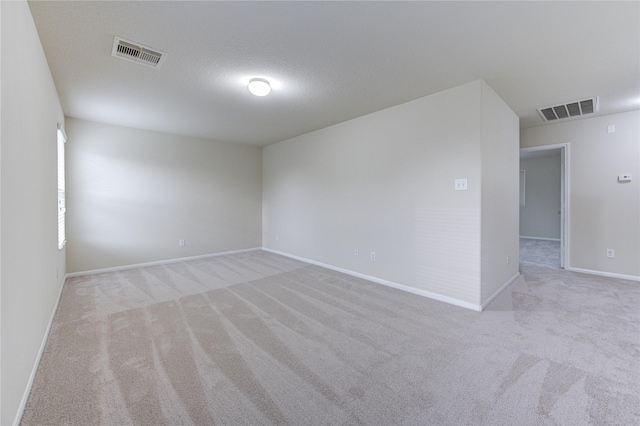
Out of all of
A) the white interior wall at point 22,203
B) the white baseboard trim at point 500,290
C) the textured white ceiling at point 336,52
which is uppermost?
the textured white ceiling at point 336,52

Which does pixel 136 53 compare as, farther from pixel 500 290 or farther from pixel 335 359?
pixel 500 290

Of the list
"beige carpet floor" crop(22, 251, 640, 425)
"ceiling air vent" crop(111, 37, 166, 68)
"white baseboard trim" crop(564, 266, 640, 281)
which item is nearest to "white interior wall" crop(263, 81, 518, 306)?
"beige carpet floor" crop(22, 251, 640, 425)

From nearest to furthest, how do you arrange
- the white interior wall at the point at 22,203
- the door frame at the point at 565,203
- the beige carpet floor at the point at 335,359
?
the white interior wall at the point at 22,203 → the beige carpet floor at the point at 335,359 → the door frame at the point at 565,203

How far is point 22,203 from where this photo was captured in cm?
161

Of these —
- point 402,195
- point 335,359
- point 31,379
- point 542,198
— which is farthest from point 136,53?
point 542,198

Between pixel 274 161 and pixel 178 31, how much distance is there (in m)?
3.96

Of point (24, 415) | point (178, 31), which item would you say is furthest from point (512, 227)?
point (24, 415)

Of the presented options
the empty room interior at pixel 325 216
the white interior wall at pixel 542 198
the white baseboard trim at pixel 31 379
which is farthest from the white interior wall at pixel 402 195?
the white interior wall at pixel 542 198

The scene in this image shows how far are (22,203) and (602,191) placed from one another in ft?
21.8

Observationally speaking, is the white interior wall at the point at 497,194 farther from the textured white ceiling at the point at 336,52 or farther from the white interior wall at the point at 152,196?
the white interior wall at the point at 152,196

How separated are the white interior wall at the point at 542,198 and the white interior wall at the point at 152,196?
818 centimetres

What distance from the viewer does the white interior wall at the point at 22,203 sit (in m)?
1.31

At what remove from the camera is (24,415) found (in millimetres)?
1438

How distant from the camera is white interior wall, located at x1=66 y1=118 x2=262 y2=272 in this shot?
13.6 ft
